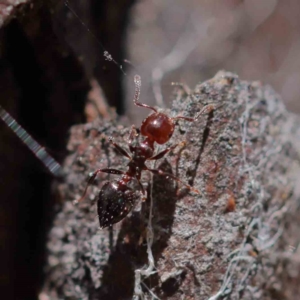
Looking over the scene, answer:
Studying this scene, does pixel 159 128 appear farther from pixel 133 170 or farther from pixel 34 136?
pixel 34 136

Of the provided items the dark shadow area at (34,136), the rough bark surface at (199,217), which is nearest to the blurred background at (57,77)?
the dark shadow area at (34,136)

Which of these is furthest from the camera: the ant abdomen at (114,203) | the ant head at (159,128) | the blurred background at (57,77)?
the blurred background at (57,77)

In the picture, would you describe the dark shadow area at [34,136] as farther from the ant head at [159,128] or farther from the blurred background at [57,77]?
the ant head at [159,128]

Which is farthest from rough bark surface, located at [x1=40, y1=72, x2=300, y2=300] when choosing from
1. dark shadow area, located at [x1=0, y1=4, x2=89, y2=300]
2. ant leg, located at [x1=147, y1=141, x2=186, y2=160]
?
dark shadow area, located at [x1=0, y1=4, x2=89, y2=300]

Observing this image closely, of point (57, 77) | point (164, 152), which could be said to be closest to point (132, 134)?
point (164, 152)

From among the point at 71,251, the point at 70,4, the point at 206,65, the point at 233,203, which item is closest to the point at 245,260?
the point at 233,203

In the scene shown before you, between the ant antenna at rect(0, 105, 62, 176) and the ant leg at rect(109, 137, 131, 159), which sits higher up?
the ant antenna at rect(0, 105, 62, 176)

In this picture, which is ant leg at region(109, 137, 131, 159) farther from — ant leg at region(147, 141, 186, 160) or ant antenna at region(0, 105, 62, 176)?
ant antenna at region(0, 105, 62, 176)

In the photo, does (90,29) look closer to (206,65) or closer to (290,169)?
A: (206,65)
